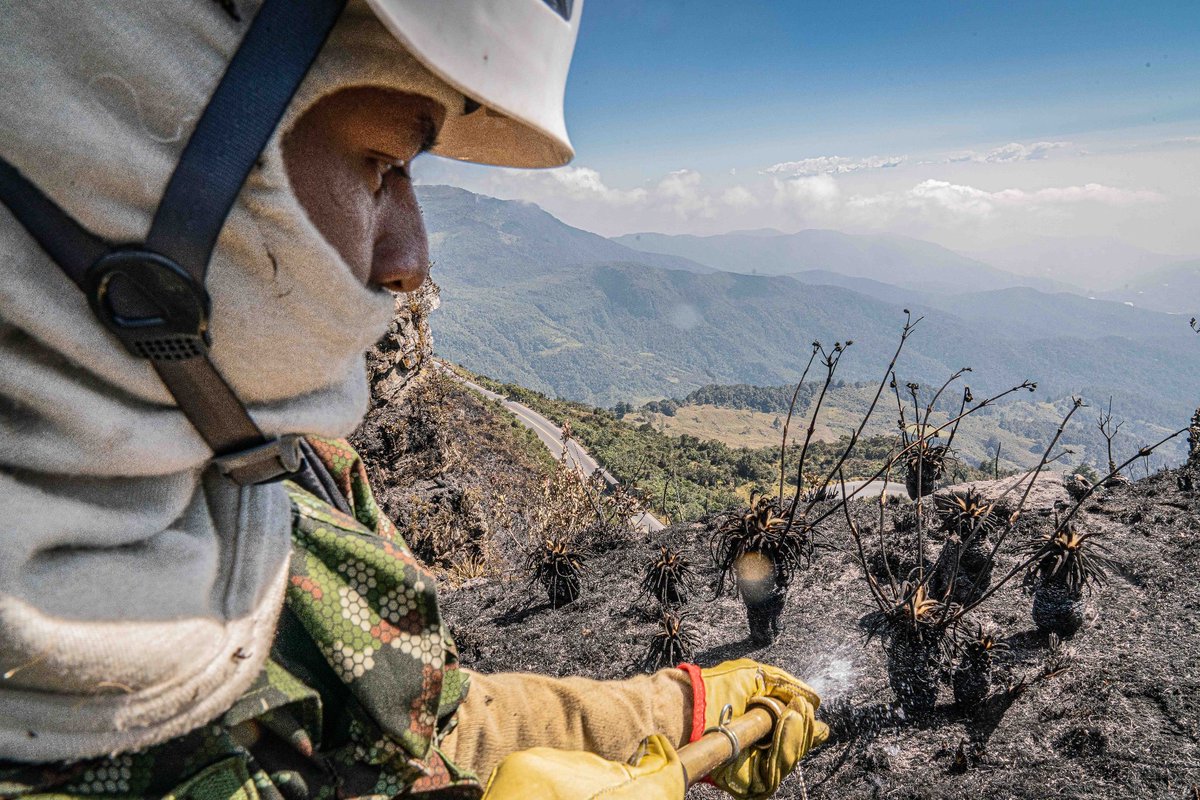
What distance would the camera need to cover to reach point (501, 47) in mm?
1022

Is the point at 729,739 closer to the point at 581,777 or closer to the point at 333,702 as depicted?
the point at 581,777

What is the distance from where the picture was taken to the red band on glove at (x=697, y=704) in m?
2.20

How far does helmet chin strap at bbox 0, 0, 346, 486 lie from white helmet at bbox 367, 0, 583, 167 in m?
0.12

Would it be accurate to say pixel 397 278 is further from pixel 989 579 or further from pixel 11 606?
pixel 989 579

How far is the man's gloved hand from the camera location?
7.65ft

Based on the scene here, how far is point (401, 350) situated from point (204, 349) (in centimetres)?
1165

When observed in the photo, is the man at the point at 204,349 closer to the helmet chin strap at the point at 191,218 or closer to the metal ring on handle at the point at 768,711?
the helmet chin strap at the point at 191,218

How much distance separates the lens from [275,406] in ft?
3.51

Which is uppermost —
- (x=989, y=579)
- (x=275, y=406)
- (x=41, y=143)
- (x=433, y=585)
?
(x=41, y=143)

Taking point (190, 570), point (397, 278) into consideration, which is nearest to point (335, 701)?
point (190, 570)

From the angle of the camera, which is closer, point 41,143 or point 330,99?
point 41,143

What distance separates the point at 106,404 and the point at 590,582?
7.57m

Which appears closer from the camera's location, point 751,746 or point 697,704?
point 697,704

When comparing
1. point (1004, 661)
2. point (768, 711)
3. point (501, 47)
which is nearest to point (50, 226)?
point (501, 47)
